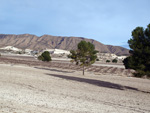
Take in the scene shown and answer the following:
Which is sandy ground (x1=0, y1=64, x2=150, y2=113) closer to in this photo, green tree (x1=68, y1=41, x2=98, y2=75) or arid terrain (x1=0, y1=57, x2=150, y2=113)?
arid terrain (x1=0, y1=57, x2=150, y2=113)

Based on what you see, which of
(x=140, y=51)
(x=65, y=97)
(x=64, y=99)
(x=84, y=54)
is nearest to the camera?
(x=64, y=99)

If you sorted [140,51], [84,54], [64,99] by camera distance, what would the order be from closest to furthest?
[64,99] < [140,51] < [84,54]

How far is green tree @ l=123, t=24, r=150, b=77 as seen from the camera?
17797 millimetres

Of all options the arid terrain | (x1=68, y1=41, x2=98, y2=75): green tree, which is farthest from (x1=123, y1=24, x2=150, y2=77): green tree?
(x1=68, y1=41, x2=98, y2=75): green tree

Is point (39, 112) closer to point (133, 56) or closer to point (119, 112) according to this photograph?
point (119, 112)

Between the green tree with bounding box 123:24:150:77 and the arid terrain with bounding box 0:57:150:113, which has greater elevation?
the green tree with bounding box 123:24:150:77

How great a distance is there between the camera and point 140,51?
1798 cm

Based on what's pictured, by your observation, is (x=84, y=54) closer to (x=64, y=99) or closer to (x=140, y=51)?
(x=140, y=51)

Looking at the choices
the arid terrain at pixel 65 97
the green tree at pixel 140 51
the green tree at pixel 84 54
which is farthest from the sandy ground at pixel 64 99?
the green tree at pixel 84 54

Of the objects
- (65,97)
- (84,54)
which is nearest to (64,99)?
(65,97)

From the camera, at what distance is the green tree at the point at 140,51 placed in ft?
58.4

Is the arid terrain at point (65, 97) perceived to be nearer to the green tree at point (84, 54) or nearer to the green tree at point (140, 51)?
the green tree at point (140, 51)

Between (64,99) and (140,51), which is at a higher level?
(140,51)

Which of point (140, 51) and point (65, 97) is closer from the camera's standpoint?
point (65, 97)
